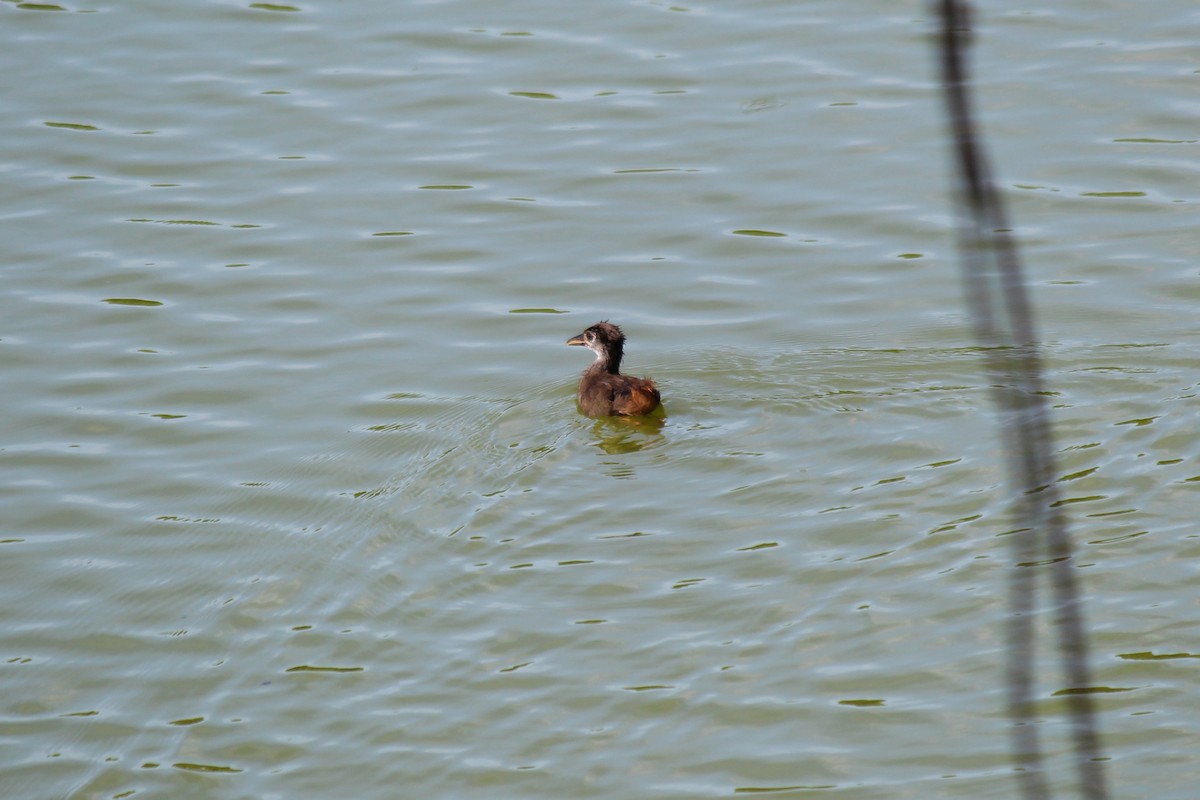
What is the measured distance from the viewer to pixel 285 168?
12.2 metres

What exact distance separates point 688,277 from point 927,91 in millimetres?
3447

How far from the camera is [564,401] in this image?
896 cm

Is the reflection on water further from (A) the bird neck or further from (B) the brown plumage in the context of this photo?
(A) the bird neck

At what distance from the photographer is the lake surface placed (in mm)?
5852

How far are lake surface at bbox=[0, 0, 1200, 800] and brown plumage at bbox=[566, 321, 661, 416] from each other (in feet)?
0.52

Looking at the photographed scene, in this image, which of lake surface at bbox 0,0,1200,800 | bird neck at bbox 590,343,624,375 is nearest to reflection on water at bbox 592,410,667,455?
lake surface at bbox 0,0,1200,800

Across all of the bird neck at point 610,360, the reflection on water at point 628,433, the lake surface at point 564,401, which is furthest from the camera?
the bird neck at point 610,360

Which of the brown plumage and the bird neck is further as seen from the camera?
the bird neck

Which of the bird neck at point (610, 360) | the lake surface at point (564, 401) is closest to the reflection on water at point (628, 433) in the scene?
the lake surface at point (564, 401)

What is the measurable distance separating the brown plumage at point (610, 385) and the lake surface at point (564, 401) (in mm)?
Result: 158

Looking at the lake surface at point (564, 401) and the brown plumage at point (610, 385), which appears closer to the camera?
the lake surface at point (564, 401)

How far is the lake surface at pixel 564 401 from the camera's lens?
5.85 metres

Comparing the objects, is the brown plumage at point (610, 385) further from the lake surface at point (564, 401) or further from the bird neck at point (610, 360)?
the lake surface at point (564, 401)

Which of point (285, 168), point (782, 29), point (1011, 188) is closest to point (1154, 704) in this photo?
point (1011, 188)
